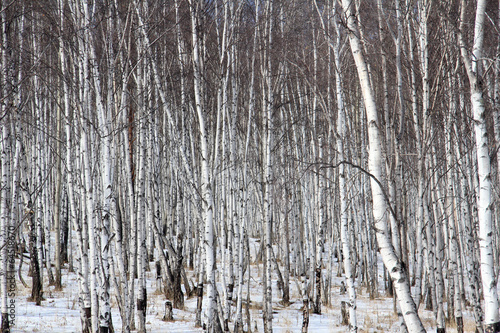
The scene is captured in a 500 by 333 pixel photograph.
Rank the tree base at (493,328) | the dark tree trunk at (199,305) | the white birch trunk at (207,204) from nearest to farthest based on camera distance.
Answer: the tree base at (493,328)
the white birch trunk at (207,204)
the dark tree trunk at (199,305)

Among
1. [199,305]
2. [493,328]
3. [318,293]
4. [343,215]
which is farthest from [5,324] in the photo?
[493,328]

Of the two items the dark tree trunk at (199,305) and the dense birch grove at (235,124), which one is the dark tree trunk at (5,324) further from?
the dark tree trunk at (199,305)

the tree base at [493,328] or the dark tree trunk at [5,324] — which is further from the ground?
the tree base at [493,328]

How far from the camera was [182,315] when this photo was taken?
32.2 feet

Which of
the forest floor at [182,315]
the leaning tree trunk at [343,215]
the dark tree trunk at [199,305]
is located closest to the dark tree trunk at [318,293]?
the forest floor at [182,315]

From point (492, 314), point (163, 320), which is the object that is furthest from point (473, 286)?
point (163, 320)

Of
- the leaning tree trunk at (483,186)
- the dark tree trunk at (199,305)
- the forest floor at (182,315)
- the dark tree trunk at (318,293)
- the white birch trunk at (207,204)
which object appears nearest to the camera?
the leaning tree trunk at (483,186)

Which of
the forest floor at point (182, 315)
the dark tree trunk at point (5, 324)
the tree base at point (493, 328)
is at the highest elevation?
the tree base at point (493, 328)

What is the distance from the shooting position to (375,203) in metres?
4.06

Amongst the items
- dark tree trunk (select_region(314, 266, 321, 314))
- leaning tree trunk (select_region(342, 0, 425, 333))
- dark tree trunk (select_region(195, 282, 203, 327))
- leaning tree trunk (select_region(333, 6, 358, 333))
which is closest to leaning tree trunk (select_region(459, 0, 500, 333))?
leaning tree trunk (select_region(342, 0, 425, 333))

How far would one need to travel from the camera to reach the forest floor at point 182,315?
8.68 m

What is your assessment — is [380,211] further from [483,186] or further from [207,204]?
[207,204]

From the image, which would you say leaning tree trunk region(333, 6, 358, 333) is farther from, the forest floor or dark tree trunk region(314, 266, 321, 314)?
dark tree trunk region(314, 266, 321, 314)

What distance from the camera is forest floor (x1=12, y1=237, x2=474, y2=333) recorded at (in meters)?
8.68
